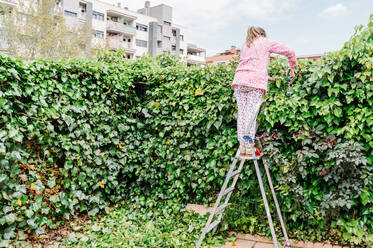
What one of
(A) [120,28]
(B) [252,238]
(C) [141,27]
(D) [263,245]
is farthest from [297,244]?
(C) [141,27]

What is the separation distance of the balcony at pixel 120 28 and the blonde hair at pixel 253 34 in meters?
32.9

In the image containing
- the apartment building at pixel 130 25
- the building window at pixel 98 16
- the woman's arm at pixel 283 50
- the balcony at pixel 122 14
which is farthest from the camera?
the balcony at pixel 122 14

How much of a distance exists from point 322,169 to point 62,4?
30597mm

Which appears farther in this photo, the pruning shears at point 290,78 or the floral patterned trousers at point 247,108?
the pruning shears at point 290,78

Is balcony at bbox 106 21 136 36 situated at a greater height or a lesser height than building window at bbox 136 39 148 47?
greater

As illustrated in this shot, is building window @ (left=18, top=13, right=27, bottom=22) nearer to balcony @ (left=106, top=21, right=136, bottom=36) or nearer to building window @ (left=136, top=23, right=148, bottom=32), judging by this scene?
balcony @ (left=106, top=21, right=136, bottom=36)

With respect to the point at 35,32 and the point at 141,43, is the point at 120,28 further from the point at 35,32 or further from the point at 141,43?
the point at 35,32

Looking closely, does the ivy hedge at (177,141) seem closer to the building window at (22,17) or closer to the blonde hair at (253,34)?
the blonde hair at (253,34)

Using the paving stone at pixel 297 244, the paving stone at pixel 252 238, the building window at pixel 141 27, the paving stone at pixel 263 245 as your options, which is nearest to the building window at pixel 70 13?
the building window at pixel 141 27

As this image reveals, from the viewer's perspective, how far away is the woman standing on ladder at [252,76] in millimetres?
2744

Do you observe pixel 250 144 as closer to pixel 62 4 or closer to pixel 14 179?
pixel 14 179

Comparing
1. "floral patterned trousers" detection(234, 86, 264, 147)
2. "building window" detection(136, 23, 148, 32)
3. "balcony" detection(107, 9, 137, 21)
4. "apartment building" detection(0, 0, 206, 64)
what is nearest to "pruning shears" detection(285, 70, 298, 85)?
"floral patterned trousers" detection(234, 86, 264, 147)

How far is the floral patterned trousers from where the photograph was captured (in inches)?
110

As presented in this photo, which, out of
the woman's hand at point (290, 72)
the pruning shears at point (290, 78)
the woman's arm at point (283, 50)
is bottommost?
the pruning shears at point (290, 78)
